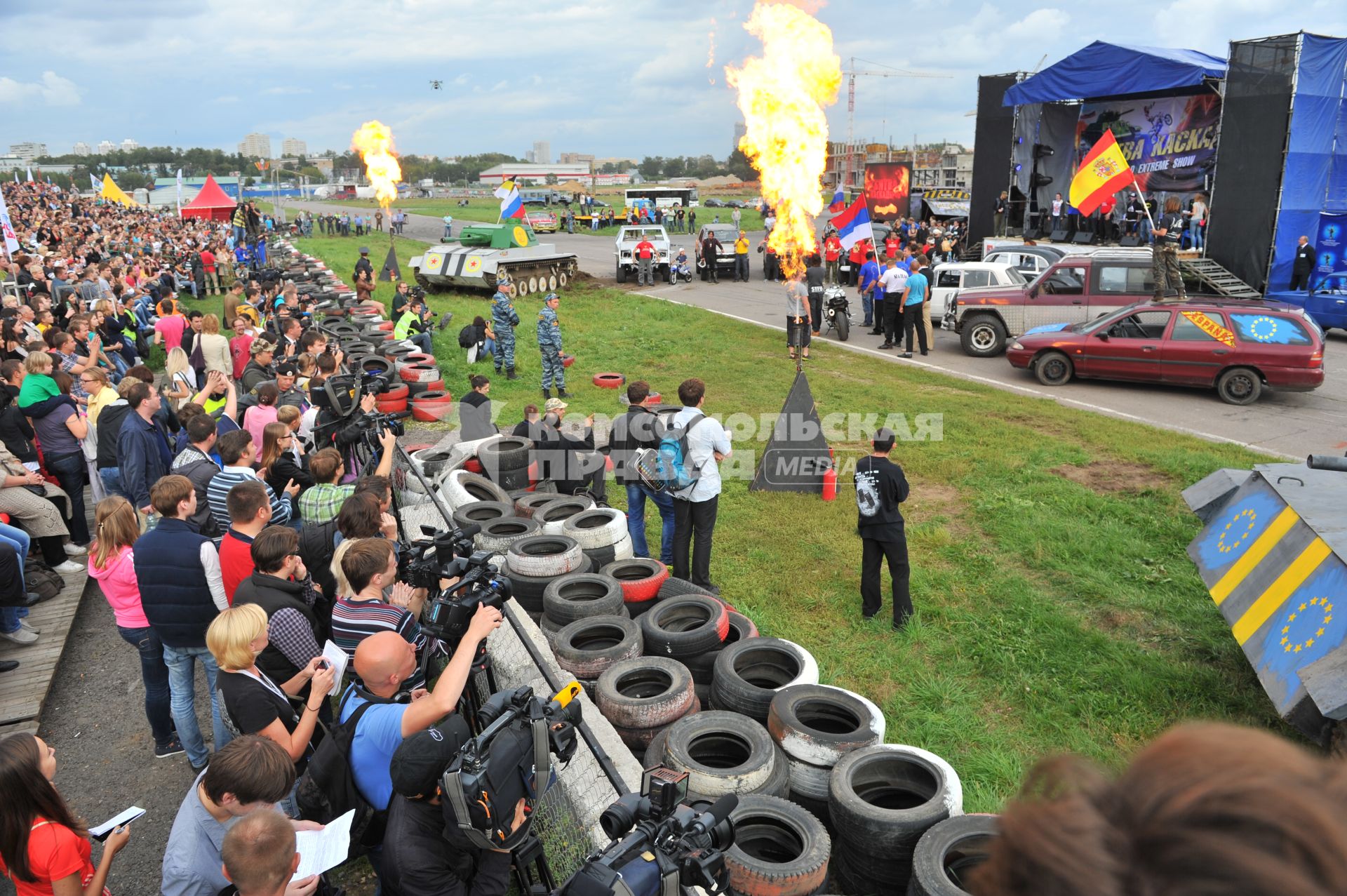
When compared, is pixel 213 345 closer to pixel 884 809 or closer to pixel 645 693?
pixel 645 693

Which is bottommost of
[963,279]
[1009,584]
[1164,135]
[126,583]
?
[1009,584]

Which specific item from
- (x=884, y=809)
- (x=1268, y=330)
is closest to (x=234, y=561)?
(x=884, y=809)

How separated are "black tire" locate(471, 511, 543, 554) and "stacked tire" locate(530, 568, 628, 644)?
74cm

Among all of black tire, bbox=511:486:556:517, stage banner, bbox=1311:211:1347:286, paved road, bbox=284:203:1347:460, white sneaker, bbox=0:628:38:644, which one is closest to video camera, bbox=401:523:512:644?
black tire, bbox=511:486:556:517

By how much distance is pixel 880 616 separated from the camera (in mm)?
7512

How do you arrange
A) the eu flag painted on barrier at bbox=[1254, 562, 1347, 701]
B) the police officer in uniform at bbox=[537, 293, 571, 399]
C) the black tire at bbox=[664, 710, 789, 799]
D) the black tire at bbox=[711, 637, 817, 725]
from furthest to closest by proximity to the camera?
the police officer in uniform at bbox=[537, 293, 571, 399] → the black tire at bbox=[711, 637, 817, 725] → the eu flag painted on barrier at bbox=[1254, 562, 1347, 701] → the black tire at bbox=[664, 710, 789, 799]

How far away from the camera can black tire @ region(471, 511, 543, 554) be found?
7.23 m

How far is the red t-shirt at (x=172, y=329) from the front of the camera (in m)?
14.2

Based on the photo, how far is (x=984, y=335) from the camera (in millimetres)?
18188

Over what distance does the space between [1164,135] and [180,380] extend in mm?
31584

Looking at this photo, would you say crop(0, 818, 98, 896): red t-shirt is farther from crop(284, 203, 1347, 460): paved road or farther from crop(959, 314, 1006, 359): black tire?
crop(959, 314, 1006, 359): black tire

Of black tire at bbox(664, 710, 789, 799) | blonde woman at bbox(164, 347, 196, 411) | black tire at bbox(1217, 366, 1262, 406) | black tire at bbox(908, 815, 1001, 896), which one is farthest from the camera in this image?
black tire at bbox(1217, 366, 1262, 406)

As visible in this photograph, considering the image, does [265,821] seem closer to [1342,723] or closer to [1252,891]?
[1252,891]

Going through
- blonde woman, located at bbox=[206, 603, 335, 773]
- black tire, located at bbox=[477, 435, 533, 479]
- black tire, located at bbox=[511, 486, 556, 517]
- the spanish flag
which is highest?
the spanish flag
